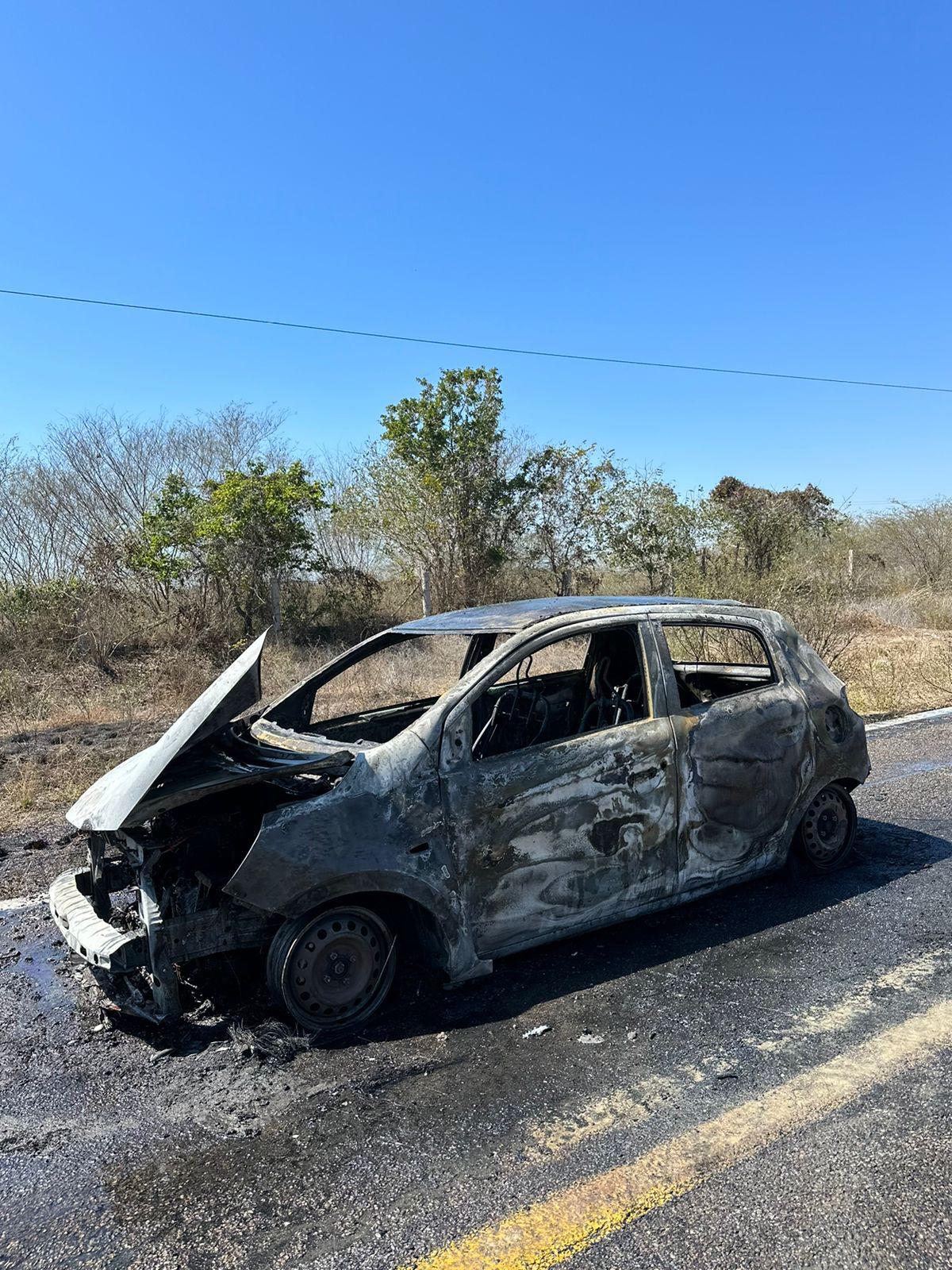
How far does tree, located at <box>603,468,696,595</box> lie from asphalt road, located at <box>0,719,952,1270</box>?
16849 millimetres

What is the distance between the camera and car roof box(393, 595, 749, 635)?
444cm

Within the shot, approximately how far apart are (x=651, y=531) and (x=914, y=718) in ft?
37.9

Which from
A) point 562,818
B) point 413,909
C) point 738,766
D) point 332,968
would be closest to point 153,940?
point 332,968

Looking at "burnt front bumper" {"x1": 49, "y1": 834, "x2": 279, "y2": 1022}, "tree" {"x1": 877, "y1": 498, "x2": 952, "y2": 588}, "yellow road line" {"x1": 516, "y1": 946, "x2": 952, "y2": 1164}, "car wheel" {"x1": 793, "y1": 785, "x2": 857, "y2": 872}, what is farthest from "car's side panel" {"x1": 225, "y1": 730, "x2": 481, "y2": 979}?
"tree" {"x1": 877, "y1": 498, "x2": 952, "y2": 588}

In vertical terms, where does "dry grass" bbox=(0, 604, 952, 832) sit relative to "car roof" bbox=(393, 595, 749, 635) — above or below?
below

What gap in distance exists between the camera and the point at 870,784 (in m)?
6.97

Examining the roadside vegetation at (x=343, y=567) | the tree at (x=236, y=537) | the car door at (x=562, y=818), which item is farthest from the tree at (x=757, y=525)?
the car door at (x=562, y=818)

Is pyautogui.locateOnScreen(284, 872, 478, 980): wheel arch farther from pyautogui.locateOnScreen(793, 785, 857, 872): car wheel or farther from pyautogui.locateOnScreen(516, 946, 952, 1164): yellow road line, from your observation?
pyautogui.locateOnScreen(793, 785, 857, 872): car wheel

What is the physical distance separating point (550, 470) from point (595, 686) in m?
15.5

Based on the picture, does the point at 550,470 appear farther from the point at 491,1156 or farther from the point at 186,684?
the point at 491,1156

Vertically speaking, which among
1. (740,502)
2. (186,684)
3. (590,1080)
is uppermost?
(740,502)

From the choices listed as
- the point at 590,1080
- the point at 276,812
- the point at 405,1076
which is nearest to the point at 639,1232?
the point at 590,1080

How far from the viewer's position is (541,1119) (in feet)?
9.62

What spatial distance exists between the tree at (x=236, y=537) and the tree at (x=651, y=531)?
7.40 meters
